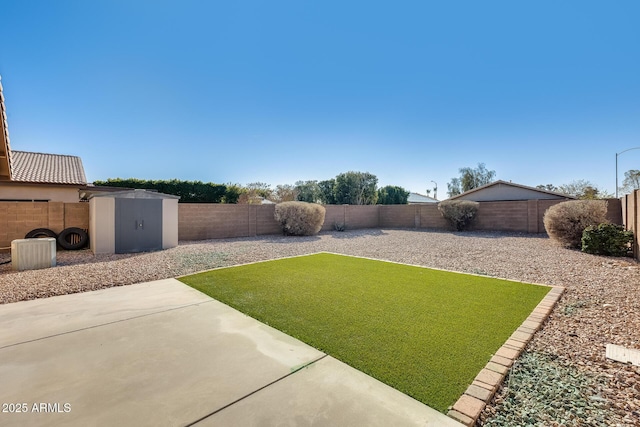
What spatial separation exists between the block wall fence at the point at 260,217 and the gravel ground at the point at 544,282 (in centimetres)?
161

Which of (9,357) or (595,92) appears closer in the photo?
(9,357)

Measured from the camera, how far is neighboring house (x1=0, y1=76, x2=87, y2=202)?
13055 millimetres

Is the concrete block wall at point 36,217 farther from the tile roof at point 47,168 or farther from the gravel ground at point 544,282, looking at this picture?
the tile roof at point 47,168

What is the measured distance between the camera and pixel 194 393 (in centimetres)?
217

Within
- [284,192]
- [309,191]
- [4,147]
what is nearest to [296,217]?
[4,147]

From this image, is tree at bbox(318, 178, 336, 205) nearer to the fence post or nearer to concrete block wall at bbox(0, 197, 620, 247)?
concrete block wall at bbox(0, 197, 620, 247)

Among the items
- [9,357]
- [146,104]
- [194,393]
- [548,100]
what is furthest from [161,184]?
[548,100]

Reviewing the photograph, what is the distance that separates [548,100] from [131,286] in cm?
1700

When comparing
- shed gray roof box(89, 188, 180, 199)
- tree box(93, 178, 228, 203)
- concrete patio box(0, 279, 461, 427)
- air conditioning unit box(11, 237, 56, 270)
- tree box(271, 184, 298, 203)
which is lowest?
concrete patio box(0, 279, 461, 427)

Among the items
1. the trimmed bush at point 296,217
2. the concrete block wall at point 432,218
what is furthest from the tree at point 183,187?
the concrete block wall at point 432,218

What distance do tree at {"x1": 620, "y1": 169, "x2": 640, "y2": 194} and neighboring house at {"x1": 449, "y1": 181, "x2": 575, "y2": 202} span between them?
1242 cm

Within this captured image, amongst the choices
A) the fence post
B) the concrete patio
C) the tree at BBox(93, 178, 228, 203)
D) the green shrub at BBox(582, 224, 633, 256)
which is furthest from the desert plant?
the concrete patio

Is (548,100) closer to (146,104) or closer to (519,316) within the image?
(519,316)

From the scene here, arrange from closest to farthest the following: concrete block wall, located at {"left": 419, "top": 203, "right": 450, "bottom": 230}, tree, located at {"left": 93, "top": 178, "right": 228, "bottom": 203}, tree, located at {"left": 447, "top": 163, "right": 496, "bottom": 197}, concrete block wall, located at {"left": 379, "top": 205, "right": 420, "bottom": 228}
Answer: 1. tree, located at {"left": 93, "top": 178, "right": 228, "bottom": 203}
2. concrete block wall, located at {"left": 419, "top": 203, "right": 450, "bottom": 230}
3. concrete block wall, located at {"left": 379, "top": 205, "right": 420, "bottom": 228}
4. tree, located at {"left": 447, "top": 163, "right": 496, "bottom": 197}
